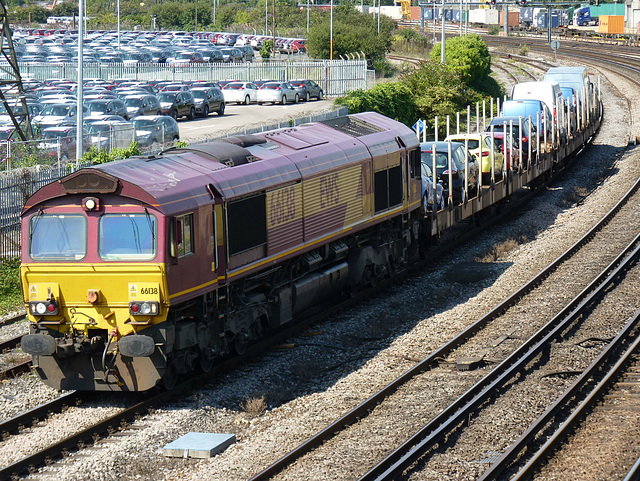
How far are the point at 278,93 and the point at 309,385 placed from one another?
41.5 metres

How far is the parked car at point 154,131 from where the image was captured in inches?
1291

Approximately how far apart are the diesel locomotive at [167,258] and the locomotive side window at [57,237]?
0.02 meters

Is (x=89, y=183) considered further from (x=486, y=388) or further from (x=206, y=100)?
(x=206, y=100)

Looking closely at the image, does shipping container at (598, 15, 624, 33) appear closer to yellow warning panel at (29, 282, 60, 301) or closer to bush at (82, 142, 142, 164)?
bush at (82, 142, 142, 164)

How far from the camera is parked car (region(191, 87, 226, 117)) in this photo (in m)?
48.2

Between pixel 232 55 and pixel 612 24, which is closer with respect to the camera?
pixel 232 55

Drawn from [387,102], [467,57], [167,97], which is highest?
[467,57]

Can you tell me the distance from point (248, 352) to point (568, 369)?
482 cm

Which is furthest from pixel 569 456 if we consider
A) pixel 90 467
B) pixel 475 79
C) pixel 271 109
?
pixel 475 79

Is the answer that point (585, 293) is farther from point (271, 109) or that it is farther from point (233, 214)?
point (271, 109)

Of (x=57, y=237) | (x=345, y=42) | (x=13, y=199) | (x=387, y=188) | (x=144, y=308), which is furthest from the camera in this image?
(x=345, y=42)

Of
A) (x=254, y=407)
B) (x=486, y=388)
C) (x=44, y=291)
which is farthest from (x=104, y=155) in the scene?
(x=486, y=388)

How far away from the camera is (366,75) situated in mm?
60250

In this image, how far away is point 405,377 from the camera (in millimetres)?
14102
